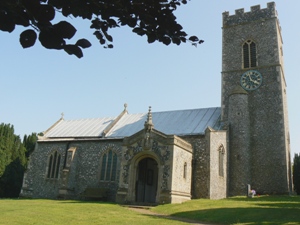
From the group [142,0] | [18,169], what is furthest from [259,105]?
[18,169]

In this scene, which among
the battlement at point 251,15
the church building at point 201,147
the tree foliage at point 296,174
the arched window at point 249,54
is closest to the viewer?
the church building at point 201,147

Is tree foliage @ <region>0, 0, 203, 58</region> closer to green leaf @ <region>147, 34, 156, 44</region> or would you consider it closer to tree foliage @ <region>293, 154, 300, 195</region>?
green leaf @ <region>147, 34, 156, 44</region>

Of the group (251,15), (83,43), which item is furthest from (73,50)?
(251,15)

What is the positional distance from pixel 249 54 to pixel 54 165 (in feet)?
→ 65.2

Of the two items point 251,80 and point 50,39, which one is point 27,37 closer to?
point 50,39

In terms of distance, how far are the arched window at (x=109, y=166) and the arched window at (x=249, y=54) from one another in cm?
1352

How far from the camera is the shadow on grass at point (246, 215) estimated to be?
1216 centimetres

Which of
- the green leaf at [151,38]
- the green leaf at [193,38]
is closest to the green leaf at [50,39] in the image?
the green leaf at [151,38]

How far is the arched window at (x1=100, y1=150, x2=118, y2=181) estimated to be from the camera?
2491 centimetres

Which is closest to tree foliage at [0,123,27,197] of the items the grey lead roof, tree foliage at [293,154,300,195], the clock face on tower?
the grey lead roof

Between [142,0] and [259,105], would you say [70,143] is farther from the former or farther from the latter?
[142,0]

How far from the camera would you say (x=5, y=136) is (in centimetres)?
3441

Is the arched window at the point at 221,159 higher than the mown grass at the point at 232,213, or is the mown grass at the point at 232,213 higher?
the arched window at the point at 221,159

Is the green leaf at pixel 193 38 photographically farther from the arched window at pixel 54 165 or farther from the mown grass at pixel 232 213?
the arched window at pixel 54 165
